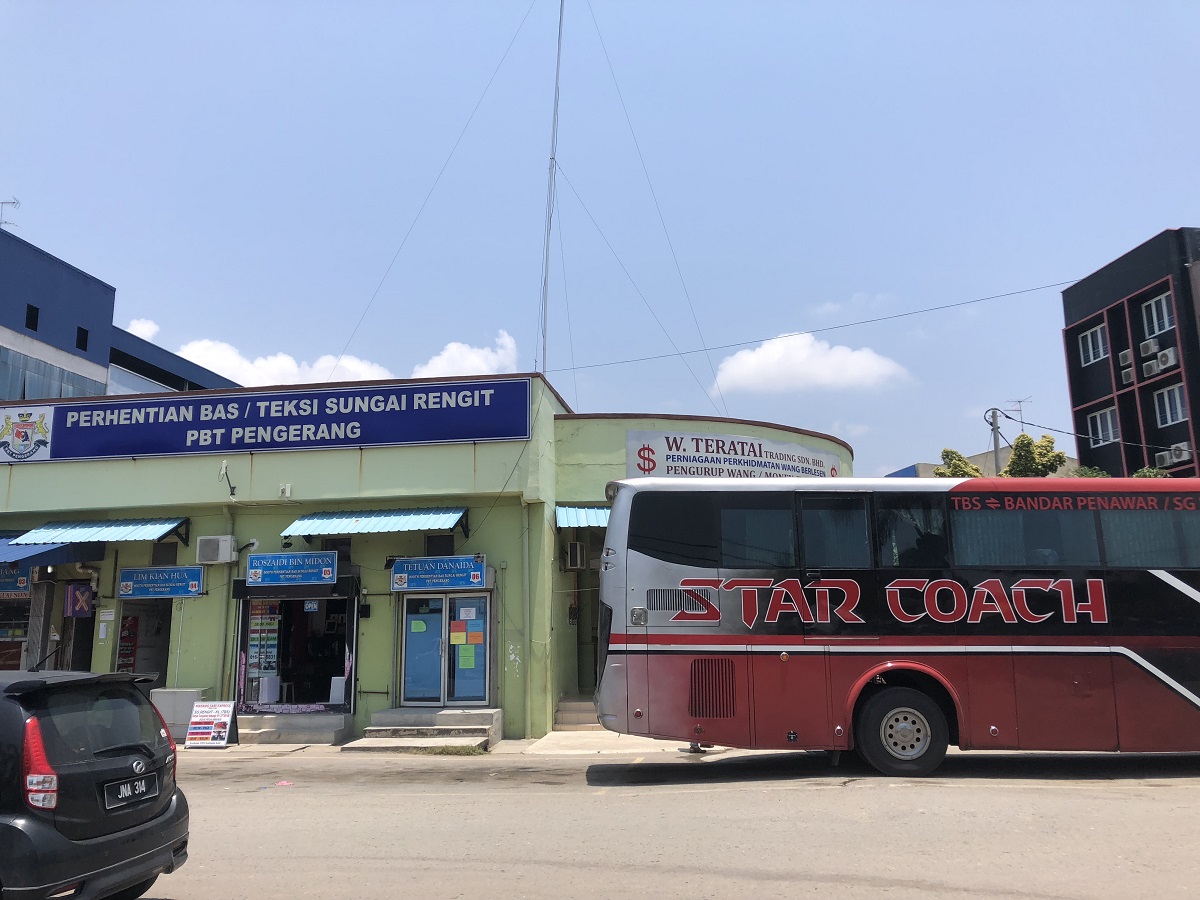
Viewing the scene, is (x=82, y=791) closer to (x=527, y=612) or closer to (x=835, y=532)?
(x=835, y=532)

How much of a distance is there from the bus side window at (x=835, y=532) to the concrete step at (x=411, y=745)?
6.99 meters

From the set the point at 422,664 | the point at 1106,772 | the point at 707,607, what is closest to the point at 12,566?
the point at 422,664

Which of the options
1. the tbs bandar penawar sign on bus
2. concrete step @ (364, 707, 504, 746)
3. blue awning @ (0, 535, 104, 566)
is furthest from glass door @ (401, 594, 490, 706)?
blue awning @ (0, 535, 104, 566)

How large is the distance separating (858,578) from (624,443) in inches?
319

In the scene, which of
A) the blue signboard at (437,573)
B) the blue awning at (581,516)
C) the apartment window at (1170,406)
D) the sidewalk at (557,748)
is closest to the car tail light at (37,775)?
the sidewalk at (557,748)

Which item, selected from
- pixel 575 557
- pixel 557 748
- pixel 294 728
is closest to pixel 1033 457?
pixel 575 557

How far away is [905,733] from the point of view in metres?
10.1

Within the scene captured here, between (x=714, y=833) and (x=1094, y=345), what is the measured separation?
4146 cm

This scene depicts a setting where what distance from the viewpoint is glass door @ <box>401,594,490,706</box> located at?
1580 cm

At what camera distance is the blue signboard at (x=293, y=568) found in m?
15.9

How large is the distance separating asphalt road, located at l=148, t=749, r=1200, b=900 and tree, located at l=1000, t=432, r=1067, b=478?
16.8 metres

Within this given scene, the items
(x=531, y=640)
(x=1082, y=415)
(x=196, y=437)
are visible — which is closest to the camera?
(x=531, y=640)

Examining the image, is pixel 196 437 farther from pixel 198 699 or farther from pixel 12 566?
pixel 198 699

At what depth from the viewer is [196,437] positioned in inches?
671
